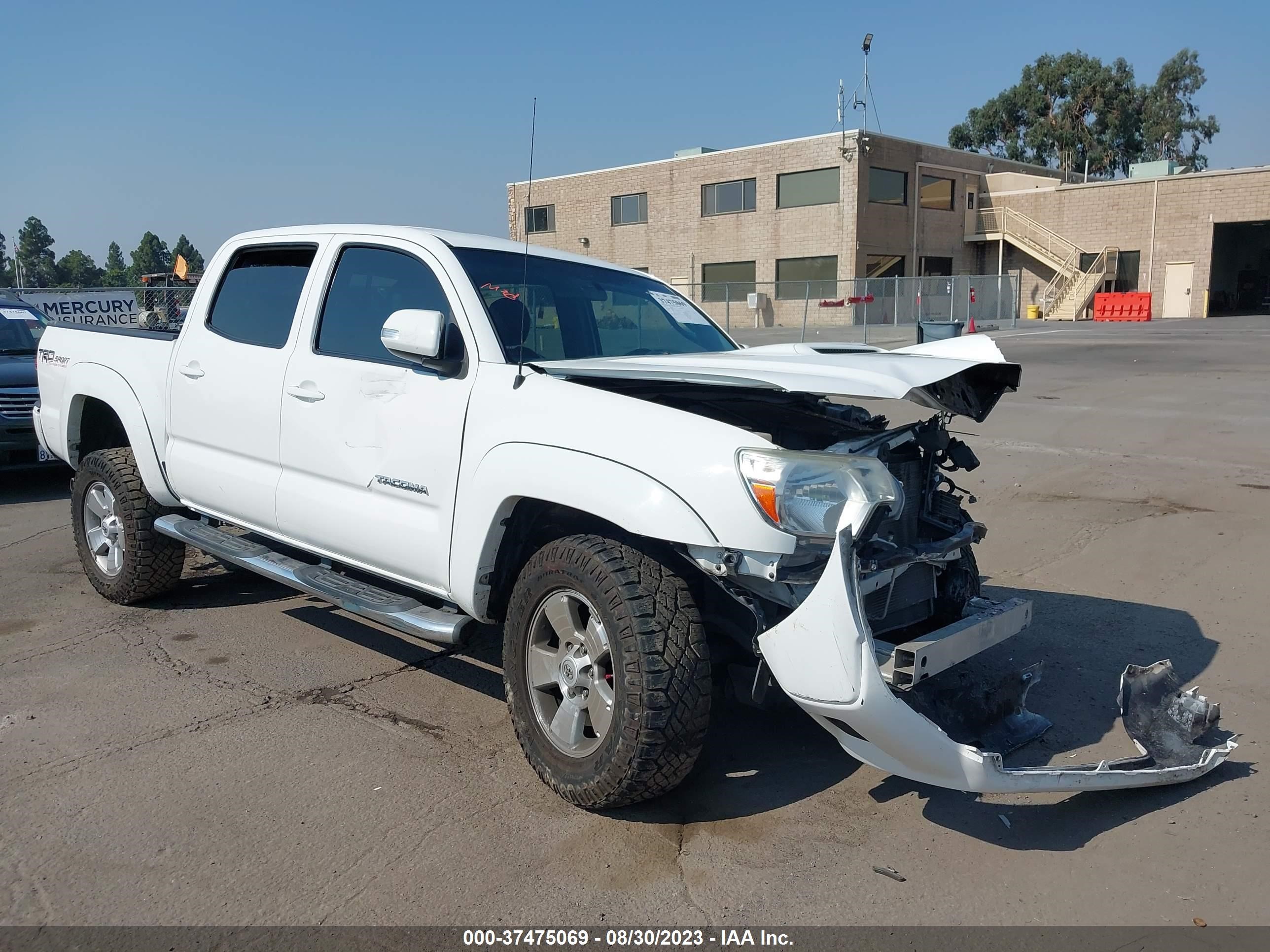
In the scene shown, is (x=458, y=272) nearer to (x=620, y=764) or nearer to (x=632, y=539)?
(x=632, y=539)

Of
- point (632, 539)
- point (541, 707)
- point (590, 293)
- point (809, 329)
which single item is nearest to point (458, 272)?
point (590, 293)

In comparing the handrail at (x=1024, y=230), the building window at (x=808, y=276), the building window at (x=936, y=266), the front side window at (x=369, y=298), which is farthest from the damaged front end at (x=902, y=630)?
the handrail at (x=1024, y=230)

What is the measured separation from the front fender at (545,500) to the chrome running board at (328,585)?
0.14m

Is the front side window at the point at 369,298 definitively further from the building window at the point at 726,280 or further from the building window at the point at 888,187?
the building window at the point at 888,187

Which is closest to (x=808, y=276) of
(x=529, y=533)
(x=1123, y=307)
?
(x=1123, y=307)

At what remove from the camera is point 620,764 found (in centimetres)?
323

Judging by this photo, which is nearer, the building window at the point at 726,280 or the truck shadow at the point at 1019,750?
the truck shadow at the point at 1019,750

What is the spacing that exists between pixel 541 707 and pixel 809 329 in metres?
32.9

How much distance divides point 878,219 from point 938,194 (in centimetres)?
519

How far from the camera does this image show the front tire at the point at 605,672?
3.16m

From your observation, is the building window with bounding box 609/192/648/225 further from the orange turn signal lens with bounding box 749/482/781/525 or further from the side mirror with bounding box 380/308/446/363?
the orange turn signal lens with bounding box 749/482/781/525

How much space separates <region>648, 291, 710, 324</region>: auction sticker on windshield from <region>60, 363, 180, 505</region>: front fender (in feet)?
9.26

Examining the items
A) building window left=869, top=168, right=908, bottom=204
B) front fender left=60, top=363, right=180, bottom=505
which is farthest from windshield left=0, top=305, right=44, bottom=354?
building window left=869, top=168, right=908, bottom=204

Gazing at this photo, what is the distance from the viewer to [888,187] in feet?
128
